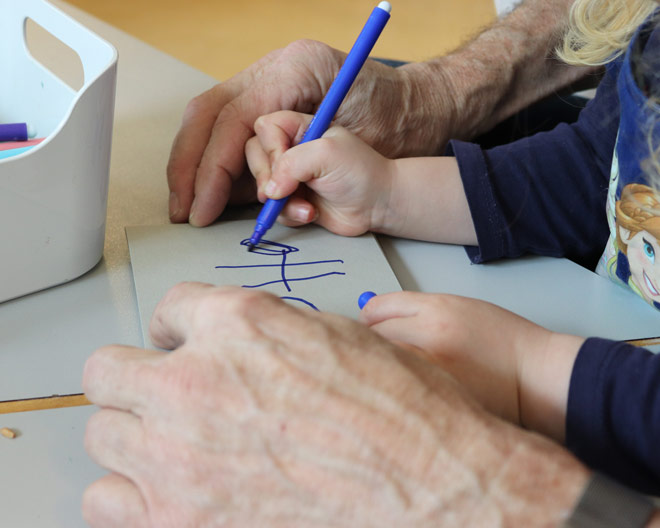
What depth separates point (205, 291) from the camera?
430 mm

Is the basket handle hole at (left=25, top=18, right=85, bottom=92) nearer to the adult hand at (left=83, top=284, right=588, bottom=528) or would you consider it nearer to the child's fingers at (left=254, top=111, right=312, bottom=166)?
the child's fingers at (left=254, top=111, right=312, bottom=166)

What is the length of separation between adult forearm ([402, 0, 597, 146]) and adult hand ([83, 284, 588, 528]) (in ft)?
1.82

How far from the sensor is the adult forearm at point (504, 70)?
0.89 m

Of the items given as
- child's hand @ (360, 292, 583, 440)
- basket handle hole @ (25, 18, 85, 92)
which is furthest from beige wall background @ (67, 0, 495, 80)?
child's hand @ (360, 292, 583, 440)

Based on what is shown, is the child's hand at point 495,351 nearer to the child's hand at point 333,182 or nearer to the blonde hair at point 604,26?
the child's hand at point 333,182

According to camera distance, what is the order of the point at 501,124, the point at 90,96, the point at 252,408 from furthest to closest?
the point at 501,124 → the point at 90,96 → the point at 252,408

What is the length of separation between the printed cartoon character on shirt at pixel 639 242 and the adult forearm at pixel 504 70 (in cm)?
29

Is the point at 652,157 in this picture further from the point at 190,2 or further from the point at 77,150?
the point at 190,2

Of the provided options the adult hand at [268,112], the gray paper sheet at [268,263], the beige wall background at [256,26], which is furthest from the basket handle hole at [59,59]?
the beige wall background at [256,26]

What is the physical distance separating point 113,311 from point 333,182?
0.75ft

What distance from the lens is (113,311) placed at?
1.76 ft

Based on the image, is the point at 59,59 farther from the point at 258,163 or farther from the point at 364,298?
the point at 364,298

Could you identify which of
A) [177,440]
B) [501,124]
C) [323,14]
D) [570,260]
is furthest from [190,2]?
[177,440]

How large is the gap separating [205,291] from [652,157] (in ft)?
1.29
